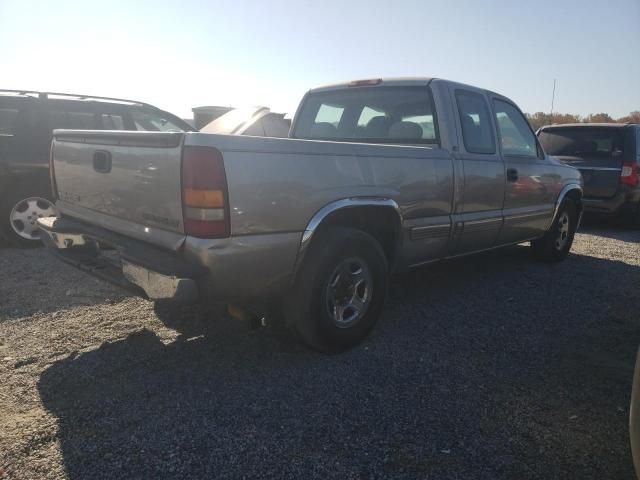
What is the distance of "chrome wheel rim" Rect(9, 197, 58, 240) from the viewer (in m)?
5.61

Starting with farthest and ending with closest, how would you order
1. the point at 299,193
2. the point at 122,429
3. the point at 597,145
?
the point at 597,145 < the point at 299,193 < the point at 122,429

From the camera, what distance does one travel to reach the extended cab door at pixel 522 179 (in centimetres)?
471

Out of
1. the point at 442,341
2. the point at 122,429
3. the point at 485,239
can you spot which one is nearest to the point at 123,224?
the point at 122,429

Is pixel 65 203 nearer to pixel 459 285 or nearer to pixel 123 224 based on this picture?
pixel 123 224

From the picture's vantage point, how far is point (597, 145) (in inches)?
329

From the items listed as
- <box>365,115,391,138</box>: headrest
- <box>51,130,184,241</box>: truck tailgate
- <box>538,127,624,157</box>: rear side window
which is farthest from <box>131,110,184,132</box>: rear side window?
<box>538,127,624,157</box>: rear side window

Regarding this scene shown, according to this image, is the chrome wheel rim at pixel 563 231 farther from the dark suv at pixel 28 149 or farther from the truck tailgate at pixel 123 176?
the dark suv at pixel 28 149

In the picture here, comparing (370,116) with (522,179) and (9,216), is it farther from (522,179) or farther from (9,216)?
(9,216)

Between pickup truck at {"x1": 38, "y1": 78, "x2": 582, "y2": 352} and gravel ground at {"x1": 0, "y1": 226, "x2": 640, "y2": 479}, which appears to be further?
pickup truck at {"x1": 38, "y1": 78, "x2": 582, "y2": 352}

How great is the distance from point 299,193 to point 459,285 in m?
2.70

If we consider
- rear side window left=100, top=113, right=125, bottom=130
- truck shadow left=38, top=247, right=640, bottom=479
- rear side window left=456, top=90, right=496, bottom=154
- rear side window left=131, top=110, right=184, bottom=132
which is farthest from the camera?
rear side window left=131, top=110, right=184, bottom=132

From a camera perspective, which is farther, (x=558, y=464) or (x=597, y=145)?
(x=597, y=145)

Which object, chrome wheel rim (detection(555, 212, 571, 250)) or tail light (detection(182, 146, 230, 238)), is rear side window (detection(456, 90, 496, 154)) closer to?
chrome wheel rim (detection(555, 212, 571, 250))

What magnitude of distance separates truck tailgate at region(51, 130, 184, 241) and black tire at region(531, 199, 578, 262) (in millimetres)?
→ 4605
